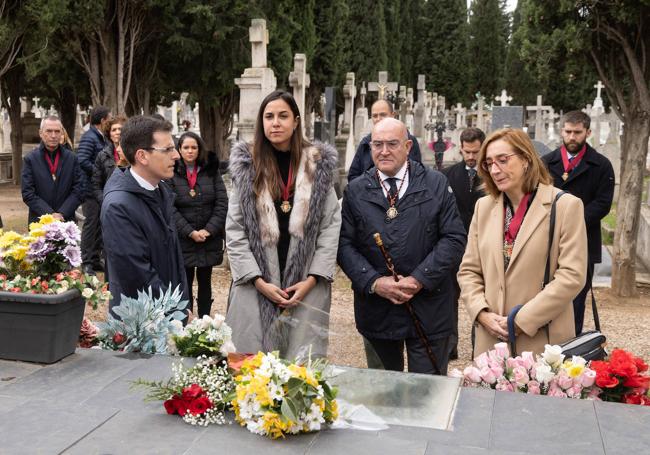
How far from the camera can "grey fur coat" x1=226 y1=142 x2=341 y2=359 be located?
389cm

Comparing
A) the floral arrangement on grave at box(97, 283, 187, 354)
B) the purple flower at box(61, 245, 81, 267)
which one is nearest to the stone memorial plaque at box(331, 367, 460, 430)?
the floral arrangement on grave at box(97, 283, 187, 354)

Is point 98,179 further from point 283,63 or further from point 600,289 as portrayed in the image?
point 283,63

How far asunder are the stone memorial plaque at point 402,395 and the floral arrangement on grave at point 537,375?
235mm

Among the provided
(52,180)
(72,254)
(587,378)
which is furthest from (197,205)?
(587,378)

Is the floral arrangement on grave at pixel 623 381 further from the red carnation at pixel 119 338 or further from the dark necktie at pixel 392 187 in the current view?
the red carnation at pixel 119 338

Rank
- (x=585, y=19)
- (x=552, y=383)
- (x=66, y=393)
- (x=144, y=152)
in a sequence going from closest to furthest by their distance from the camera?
(x=66, y=393)
(x=552, y=383)
(x=144, y=152)
(x=585, y=19)

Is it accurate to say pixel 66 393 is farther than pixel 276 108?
No

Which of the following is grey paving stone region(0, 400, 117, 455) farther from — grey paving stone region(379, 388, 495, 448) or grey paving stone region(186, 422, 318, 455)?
grey paving stone region(379, 388, 495, 448)

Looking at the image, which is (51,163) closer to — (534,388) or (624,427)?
(534,388)

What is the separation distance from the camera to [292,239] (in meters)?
3.94

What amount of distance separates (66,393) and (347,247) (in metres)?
1.82

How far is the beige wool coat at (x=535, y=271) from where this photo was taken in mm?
3488

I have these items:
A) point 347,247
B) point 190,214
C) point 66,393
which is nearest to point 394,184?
point 347,247

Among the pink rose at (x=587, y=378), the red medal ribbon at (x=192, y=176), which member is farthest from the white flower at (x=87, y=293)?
the red medal ribbon at (x=192, y=176)
